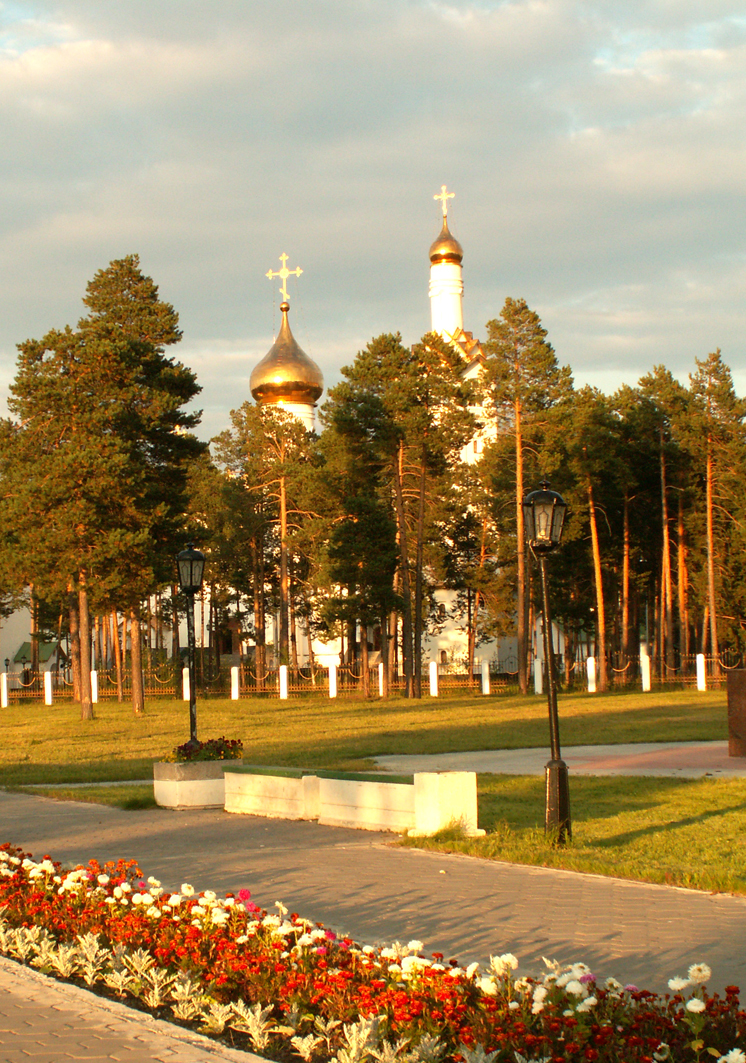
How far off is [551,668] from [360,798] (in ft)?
8.37

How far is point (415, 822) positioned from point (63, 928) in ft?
16.0

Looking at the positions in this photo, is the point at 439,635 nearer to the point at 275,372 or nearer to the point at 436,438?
the point at 275,372

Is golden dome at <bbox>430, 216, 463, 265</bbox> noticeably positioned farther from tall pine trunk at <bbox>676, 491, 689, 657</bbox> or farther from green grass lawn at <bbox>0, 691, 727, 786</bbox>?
green grass lawn at <bbox>0, 691, 727, 786</bbox>

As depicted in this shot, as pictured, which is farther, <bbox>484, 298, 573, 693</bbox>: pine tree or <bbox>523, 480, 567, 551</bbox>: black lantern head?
<bbox>484, 298, 573, 693</bbox>: pine tree

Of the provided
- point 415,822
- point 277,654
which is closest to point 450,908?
point 415,822

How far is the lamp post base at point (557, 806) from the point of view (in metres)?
10.5

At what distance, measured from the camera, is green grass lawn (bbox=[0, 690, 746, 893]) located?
33.7ft

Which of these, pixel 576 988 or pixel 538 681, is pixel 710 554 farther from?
pixel 576 988

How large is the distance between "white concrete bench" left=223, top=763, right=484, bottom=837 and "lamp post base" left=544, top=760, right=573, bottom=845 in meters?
0.74

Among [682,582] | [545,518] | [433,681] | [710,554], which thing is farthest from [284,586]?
[545,518]

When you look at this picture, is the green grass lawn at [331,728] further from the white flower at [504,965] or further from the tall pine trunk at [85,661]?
the white flower at [504,965]

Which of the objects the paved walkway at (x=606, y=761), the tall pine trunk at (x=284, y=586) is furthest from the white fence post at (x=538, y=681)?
the paved walkway at (x=606, y=761)

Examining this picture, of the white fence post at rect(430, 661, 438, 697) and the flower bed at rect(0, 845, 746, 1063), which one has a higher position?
the flower bed at rect(0, 845, 746, 1063)

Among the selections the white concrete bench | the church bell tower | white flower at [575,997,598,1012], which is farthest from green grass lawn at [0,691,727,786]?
the church bell tower
